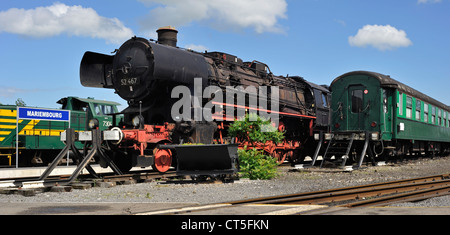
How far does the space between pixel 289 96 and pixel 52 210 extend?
40.2 ft

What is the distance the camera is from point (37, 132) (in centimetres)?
1717

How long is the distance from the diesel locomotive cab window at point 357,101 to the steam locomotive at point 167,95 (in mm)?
3577

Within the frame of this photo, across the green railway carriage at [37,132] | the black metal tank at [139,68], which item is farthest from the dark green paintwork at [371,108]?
the green railway carriage at [37,132]

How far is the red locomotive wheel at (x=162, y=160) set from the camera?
36.5ft

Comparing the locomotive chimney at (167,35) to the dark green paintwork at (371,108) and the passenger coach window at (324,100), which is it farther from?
the passenger coach window at (324,100)

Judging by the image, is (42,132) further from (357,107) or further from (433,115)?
(433,115)

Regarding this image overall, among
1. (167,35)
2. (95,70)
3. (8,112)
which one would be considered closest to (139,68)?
(167,35)

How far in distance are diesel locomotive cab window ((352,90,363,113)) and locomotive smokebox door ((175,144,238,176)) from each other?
700 centimetres

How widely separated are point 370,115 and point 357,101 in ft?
2.54

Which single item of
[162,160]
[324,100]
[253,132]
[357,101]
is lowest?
[162,160]

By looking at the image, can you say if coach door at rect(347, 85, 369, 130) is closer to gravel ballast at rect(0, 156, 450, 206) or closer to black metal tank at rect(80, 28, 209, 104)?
gravel ballast at rect(0, 156, 450, 206)

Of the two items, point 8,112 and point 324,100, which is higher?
point 324,100

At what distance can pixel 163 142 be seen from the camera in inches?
461
